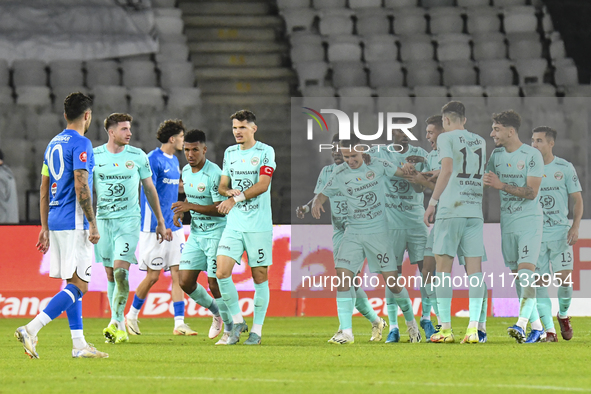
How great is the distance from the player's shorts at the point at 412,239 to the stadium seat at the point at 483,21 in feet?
31.0

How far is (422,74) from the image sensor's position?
54.4 ft

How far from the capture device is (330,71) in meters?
16.6

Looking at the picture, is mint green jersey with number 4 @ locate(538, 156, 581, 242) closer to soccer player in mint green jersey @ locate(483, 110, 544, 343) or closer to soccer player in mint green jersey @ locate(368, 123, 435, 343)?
soccer player in mint green jersey @ locate(483, 110, 544, 343)

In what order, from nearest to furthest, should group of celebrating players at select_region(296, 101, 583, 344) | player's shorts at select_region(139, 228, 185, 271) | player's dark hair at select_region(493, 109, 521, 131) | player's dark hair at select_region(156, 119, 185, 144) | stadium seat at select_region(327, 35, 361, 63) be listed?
group of celebrating players at select_region(296, 101, 583, 344)
player's dark hair at select_region(493, 109, 521, 131)
player's shorts at select_region(139, 228, 185, 271)
player's dark hair at select_region(156, 119, 185, 144)
stadium seat at select_region(327, 35, 361, 63)

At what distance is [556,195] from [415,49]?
28.2ft

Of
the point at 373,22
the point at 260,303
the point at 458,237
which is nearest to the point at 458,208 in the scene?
the point at 458,237

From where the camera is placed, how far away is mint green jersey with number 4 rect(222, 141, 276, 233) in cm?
797

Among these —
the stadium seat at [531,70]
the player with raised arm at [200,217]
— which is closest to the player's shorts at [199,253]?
the player with raised arm at [200,217]

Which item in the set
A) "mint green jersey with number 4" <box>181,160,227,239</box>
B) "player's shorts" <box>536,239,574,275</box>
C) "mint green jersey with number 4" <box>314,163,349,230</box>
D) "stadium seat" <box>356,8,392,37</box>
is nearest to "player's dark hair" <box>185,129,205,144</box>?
"mint green jersey with number 4" <box>181,160,227,239</box>

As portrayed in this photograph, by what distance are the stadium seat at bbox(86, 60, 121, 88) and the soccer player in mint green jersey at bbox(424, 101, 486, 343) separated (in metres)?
9.18

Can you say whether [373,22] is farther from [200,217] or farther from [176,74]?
[200,217]

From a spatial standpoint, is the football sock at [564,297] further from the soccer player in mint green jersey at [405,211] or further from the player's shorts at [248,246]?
the player's shorts at [248,246]

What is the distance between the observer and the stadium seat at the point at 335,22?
1752 cm

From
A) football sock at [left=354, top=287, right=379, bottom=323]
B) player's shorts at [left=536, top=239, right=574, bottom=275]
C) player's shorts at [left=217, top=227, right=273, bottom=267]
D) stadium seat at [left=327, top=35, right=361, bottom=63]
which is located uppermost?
stadium seat at [left=327, top=35, right=361, bottom=63]
